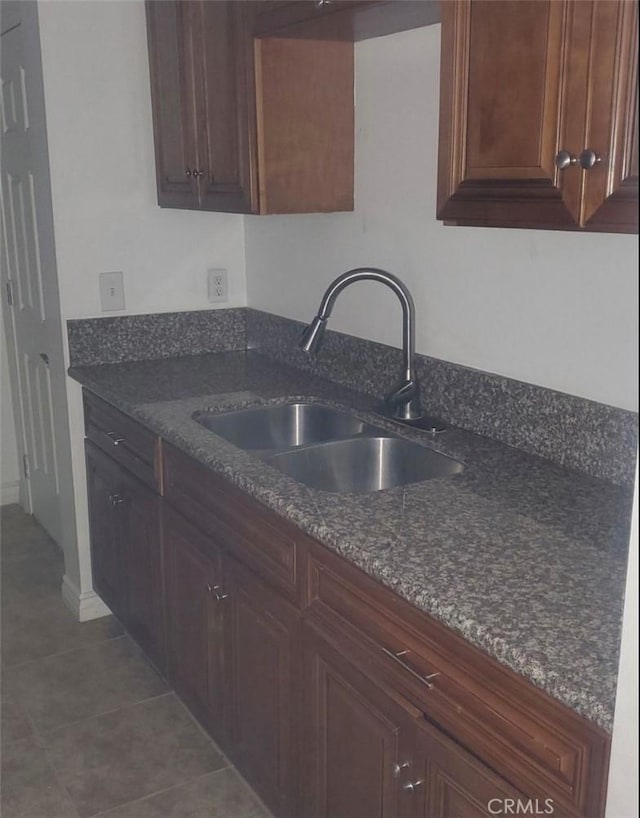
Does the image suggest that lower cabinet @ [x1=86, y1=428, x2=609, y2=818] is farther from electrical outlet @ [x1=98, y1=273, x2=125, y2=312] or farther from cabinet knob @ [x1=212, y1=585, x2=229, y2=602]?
electrical outlet @ [x1=98, y1=273, x2=125, y2=312]

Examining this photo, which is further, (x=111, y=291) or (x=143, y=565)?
(x=111, y=291)

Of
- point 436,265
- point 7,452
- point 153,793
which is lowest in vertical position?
point 153,793

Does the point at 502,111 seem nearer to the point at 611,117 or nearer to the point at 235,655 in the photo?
the point at 611,117

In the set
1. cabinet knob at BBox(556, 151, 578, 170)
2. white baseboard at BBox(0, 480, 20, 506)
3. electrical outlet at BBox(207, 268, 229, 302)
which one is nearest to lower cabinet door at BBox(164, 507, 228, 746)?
electrical outlet at BBox(207, 268, 229, 302)

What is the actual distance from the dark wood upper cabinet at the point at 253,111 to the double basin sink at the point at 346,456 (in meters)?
0.57

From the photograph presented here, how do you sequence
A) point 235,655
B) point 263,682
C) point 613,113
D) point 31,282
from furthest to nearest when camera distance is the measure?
point 31,282 → point 235,655 → point 263,682 → point 613,113

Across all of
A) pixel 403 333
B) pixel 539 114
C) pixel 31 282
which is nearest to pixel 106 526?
pixel 31 282

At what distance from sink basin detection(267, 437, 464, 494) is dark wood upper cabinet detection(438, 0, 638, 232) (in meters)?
0.69

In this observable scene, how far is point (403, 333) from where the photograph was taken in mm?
2158

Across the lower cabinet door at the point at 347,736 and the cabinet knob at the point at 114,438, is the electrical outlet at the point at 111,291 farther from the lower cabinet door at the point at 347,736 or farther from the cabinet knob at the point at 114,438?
the lower cabinet door at the point at 347,736

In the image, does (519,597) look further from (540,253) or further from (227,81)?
(227,81)

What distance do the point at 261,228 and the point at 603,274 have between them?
58.3 inches

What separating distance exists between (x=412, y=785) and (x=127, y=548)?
1.43 meters

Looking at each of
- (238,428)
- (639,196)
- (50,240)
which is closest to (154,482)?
(238,428)
